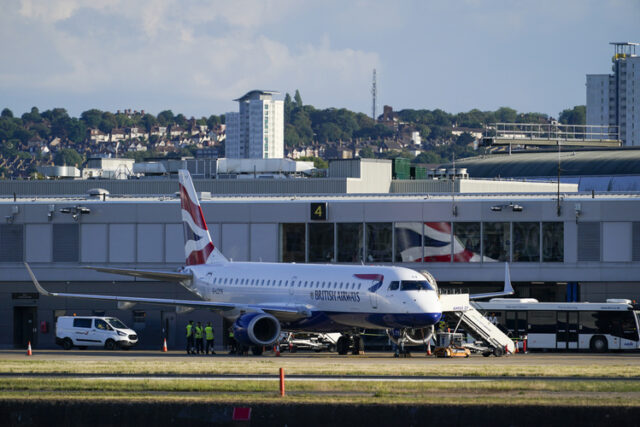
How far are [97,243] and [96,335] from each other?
9211 mm

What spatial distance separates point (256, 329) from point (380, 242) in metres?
16.4

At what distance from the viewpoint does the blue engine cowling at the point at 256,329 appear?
50938mm

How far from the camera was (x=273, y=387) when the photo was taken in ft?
102

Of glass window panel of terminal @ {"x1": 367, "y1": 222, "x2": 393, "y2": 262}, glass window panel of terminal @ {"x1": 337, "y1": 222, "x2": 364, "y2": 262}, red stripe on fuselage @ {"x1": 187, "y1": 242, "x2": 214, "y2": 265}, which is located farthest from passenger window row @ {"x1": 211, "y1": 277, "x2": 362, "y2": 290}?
glass window panel of terminal @ {"x1": 367, "y1": 222, "x2": 393, "y2": 262}

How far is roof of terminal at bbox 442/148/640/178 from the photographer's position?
120 m

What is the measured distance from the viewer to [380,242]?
66188 mm

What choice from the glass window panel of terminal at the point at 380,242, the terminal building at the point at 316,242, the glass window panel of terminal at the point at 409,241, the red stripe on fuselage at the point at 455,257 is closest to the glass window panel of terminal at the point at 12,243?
the terminal building at the point at 316,242

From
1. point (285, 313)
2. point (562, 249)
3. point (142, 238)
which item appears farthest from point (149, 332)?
point (562, 249)

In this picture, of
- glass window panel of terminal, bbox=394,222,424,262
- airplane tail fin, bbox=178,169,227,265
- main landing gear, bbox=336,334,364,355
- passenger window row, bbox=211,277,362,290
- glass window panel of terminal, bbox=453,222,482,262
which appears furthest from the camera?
glass window panel of terminal, bbox=394,222,424,262

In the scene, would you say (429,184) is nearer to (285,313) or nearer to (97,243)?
(97,243)

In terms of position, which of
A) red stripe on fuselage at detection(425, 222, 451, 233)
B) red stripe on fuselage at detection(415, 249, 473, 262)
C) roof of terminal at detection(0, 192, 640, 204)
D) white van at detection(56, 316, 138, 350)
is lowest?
white van at detection(56, 316, 138, 350)

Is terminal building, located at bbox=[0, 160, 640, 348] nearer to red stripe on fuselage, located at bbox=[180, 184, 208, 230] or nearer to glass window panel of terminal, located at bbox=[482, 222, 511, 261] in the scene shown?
glass window panel of terminal, located at bbox=[482, 222, 511, 261]

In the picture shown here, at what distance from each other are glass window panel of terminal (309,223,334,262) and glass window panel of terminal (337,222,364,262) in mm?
522

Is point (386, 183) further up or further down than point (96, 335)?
further up
